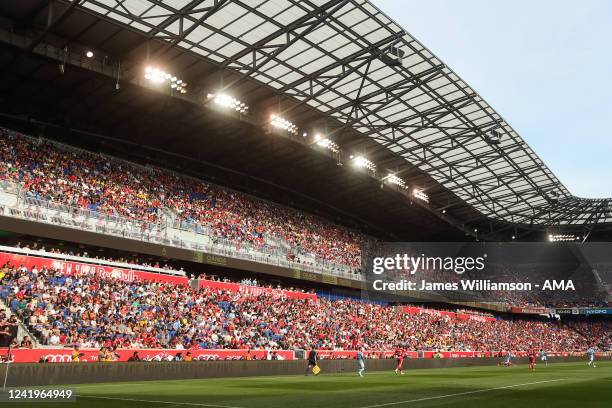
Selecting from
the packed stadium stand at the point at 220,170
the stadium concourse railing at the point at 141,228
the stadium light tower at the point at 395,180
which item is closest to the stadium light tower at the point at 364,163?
the packed stadium stand at the point at 220,170

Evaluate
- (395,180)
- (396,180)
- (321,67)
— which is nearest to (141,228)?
(321,67)

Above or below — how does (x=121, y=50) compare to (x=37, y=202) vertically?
above

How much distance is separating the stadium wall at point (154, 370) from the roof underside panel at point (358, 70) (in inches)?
680

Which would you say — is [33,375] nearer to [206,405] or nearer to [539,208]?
[206,405]

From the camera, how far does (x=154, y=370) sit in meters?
26.1

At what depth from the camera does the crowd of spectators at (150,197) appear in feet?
116

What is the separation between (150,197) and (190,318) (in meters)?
11.4

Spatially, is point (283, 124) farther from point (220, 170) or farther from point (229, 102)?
point (220, 170)

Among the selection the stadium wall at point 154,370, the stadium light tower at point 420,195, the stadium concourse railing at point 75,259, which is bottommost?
the stadium wall at point 154,370

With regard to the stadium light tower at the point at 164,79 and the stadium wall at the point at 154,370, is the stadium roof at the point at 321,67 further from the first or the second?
the stadium wall at the point at 154,370

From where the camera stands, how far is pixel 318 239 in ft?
193

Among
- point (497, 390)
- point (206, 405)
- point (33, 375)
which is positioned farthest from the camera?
point (33, 375)

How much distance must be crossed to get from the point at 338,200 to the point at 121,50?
33.9 meters

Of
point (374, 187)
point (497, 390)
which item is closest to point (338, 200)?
point (374, 187)
